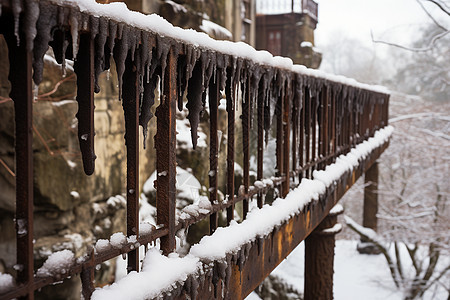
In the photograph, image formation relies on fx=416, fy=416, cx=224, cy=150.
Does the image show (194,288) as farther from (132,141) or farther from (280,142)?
(280,142)

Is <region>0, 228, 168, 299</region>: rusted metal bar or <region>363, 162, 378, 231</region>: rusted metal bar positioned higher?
<region>0, 228, 168, 299</region>: rusted metal bar

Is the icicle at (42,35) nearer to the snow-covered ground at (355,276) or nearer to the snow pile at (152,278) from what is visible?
the snow pile at (152,278)

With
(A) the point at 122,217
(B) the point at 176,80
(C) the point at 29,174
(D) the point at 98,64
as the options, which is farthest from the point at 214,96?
(A) the point at 122,217

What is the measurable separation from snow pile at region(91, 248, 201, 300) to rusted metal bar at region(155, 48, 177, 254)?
0.33 feet

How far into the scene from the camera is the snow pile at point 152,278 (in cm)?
156

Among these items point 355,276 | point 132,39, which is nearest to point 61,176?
point 132,39

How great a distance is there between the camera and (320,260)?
582 cm

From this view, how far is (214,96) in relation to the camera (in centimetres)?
242

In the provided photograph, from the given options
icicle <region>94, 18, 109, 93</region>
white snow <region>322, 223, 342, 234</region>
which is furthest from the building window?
icicle <region>94, 18, 109, 93</region>

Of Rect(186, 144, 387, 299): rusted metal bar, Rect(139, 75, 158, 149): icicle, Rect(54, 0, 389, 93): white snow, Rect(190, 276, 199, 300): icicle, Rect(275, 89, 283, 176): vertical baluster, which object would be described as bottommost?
Rect(186, 144, 387, 299): rusted metal bar

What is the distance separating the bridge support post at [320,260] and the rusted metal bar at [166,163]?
410cm

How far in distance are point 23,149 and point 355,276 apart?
1354cm

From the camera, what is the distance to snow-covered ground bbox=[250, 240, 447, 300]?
1245 cm

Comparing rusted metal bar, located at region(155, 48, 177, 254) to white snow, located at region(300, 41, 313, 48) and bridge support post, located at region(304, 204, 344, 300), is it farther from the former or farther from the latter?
white snow, located at region(300, 41, 313, 48)
